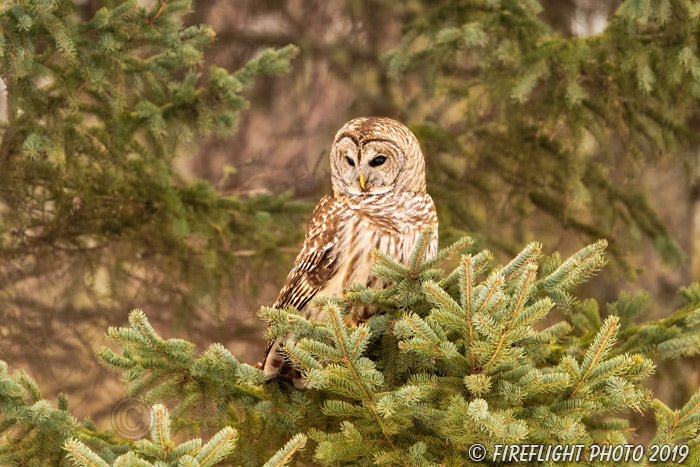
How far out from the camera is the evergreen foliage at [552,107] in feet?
14.7

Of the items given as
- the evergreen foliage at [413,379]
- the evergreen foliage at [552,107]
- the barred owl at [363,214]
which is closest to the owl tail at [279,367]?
the barred owl at [363,214]

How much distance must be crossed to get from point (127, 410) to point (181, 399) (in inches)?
90.9

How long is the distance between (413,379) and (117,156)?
2625mm

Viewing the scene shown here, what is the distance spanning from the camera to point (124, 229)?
16.1 feet

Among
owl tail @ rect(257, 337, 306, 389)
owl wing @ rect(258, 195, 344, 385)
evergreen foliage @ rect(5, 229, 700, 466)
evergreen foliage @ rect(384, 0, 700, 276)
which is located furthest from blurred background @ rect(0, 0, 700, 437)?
evergreen foliage @ rect(5, 229, 700, 466)

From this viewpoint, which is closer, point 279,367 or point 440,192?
point 279,367

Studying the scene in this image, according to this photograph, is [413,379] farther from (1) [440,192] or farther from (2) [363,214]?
(1) [440,192]

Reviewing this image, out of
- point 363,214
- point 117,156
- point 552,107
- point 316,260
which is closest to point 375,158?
point 363,214

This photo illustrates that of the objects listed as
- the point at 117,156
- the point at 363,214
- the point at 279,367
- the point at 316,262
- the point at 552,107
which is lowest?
the point at 279,367

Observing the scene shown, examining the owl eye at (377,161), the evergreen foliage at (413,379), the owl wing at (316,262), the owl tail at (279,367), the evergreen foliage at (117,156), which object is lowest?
the evergreen foliage at (413,379)

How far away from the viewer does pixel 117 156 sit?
14.2 feet

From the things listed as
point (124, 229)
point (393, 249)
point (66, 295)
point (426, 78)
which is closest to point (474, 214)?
point (426, 78)

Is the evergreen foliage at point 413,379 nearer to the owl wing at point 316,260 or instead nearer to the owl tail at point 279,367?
the owl tail at point 279,367

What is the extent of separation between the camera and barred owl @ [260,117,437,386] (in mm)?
3564
